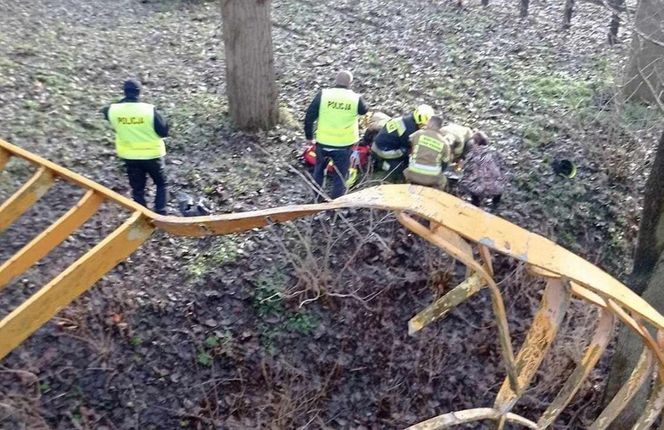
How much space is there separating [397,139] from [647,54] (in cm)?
484

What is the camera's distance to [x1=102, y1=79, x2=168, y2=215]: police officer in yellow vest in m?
7.11

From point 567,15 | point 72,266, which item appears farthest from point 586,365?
point 567,15

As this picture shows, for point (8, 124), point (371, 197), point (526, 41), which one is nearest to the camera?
point (371, 197)

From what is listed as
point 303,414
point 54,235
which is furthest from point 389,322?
point 54,235

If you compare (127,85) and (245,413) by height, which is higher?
(127,85)

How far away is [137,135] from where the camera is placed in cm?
723

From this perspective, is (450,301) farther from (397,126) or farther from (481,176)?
(481,176)

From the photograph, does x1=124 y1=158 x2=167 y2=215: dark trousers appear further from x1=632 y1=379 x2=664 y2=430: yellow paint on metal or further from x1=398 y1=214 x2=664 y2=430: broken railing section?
x1=632 y1=379 x2=664 y2=430: yellow paint on metal

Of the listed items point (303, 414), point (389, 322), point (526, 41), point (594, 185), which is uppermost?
point (526, 41)

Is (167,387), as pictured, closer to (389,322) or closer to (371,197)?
(389,322)

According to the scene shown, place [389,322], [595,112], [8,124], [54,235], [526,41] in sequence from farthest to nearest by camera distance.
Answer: [526,41] < [595,112] < [8,124] < [389,322] < [54,235]

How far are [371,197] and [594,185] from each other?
22.0ft

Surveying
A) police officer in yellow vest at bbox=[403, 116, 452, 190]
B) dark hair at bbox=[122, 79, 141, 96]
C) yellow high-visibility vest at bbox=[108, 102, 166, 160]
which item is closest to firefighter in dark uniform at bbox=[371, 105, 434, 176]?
police officer in yellow vest at bbox=[403, 116, 452, 190]

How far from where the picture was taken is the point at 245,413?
23.4ft
